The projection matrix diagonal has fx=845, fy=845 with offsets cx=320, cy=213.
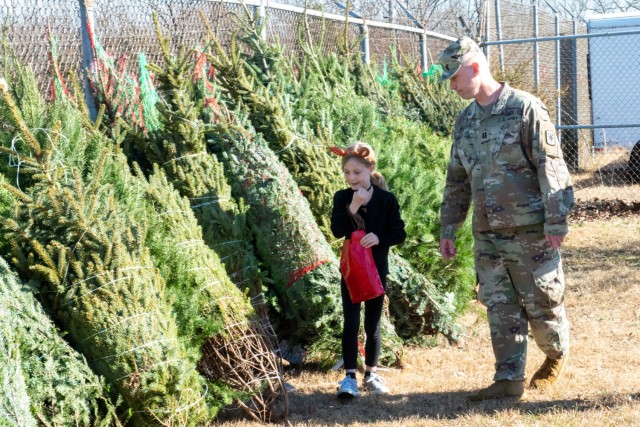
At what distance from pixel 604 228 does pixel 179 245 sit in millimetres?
7487

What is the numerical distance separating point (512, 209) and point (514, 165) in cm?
23

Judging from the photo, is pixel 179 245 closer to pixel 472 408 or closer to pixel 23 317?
pixel 23 317

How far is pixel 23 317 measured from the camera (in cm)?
376

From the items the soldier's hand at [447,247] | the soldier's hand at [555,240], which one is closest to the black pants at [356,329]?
the soldier's hand at [447,247]

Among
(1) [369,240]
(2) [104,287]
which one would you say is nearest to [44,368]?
(2) [104,287]

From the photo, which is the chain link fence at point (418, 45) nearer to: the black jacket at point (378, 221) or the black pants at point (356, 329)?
the black jacket at point (378, 221)

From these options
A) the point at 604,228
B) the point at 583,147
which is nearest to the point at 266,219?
the point at 604,228

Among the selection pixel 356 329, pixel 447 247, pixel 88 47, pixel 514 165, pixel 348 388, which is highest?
pixel 88 47

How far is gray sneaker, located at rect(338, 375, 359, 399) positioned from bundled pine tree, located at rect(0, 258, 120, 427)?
1352 mm

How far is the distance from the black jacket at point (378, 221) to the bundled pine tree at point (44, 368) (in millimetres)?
1681

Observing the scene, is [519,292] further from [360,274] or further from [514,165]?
[360,274]

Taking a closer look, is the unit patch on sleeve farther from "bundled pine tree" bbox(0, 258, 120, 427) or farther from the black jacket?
"bundled pine tree" bbox(0, 258, 120, 427)

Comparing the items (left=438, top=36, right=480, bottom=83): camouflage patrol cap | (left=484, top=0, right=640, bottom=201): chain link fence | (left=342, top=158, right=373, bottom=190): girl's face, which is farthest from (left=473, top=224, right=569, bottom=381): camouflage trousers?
(left=484, top=0, right=640, bottom=201): chain link fence

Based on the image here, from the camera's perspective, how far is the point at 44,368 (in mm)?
3723
